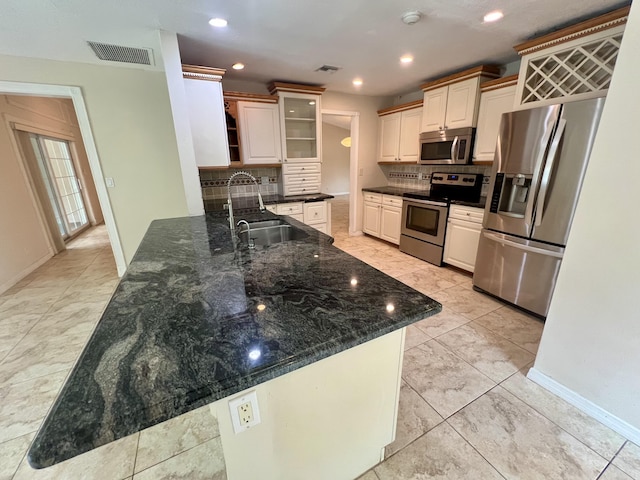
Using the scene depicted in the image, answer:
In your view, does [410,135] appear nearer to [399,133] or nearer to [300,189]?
[399,133]

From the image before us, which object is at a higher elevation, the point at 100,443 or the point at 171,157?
the point at 171,157

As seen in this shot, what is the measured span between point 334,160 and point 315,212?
6803 mm

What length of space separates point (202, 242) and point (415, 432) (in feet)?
5.64

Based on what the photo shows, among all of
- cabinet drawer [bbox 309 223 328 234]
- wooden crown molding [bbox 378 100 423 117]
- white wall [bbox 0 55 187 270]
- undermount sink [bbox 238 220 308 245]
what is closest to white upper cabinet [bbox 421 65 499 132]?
wooden crown molding [bbox 378 100 423 117]

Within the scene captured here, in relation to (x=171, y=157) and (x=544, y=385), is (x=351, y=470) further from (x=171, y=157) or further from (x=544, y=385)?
(x=171, y=157)

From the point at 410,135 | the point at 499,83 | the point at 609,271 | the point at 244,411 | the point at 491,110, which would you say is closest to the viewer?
the point at 244,411

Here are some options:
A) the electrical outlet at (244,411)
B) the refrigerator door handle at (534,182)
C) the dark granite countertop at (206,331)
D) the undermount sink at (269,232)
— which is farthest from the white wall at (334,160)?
the electrical outlet at (244,411)

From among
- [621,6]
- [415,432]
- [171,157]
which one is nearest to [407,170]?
[621,6]

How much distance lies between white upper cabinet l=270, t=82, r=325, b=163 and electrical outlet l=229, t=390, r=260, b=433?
3.41m

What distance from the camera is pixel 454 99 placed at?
331 centimetres

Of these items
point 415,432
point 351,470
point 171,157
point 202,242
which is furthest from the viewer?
point 171,157

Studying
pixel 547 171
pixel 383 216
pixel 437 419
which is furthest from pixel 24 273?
pixel 547 171

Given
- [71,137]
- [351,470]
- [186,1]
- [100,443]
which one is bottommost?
[351,470]

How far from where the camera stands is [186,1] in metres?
1.76
